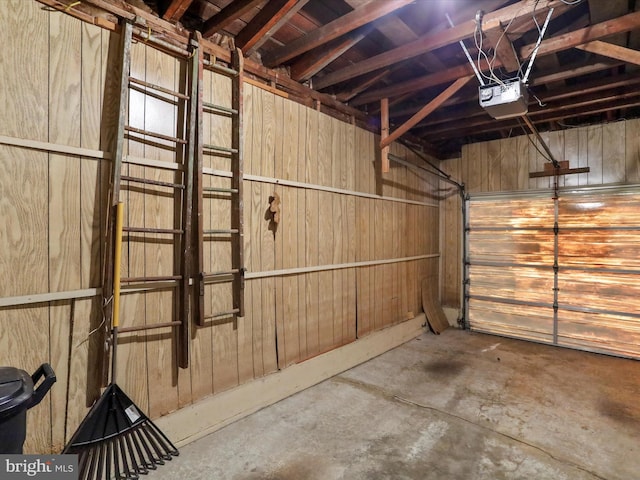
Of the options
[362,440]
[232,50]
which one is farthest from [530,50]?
[362,440]

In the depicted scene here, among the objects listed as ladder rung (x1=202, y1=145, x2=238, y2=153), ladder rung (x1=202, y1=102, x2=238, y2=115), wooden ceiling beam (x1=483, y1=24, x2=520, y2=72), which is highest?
wooden ceiling beam (x1=483, y1=24, x2=520, y2=72)

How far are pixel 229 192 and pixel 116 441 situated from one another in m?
1.74

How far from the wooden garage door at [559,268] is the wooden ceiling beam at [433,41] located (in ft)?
10.8

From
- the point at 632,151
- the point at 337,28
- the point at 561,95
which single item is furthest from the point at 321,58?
the point at 632,151

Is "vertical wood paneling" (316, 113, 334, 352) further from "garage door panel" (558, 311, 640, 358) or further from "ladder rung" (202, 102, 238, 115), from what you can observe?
"garage door panel" (558, 311, 640, 358)

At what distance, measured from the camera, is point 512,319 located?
517 cm

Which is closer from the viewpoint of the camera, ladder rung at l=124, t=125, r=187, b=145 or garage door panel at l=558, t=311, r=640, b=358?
ladder rung at l=124, t=125, r=187, b=145

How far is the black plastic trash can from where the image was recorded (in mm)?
1272

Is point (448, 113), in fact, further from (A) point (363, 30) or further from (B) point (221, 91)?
(B) point (221, 91)

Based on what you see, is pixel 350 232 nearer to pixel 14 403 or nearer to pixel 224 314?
pixel 224 314

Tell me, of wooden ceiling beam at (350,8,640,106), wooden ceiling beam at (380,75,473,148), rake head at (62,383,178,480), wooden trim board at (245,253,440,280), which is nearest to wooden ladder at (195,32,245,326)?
wooden trim board at (245,253,440,280)

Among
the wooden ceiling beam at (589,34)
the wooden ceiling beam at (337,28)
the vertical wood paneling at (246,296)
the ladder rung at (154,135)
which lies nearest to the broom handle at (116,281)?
the ladder rung at (154,135)

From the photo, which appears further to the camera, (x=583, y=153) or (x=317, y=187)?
(x=583, y=153)

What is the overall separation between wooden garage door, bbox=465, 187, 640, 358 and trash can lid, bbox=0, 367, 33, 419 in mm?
5537
